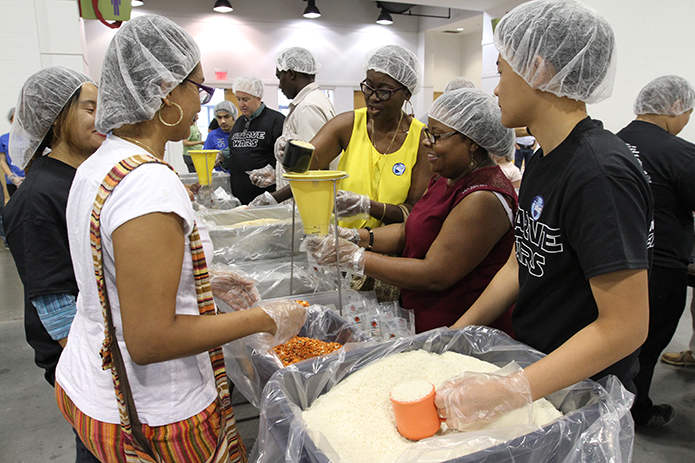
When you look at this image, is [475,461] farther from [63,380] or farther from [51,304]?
[51,304]

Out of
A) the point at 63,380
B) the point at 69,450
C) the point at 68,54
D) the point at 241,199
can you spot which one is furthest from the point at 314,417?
the point at 68,54

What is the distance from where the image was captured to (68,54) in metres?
4.49

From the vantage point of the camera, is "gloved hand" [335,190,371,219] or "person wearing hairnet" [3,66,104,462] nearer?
"person wearing hairnet" [3,66,104,462]

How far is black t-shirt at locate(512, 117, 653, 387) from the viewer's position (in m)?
0.82

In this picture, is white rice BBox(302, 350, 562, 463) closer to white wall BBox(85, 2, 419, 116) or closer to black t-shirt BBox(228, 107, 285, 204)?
black t-shirt BBox(228, 107, 285, 204)

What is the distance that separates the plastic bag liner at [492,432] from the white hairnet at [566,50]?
1.94 feet

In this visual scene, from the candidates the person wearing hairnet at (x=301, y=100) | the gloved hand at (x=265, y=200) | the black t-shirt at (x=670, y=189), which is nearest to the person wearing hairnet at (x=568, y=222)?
the black t-shirt at (x=670, y=189)

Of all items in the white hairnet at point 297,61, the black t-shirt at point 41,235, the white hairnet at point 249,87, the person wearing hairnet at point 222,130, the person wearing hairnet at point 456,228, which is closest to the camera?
the black t-shirt at point 41,235

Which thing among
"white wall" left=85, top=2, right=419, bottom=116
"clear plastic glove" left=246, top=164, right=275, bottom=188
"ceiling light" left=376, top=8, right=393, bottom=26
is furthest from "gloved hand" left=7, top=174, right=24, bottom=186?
"ceiling light" left=376, top=8, right=393, bottom=26

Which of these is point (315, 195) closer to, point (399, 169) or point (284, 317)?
point (284, 317)

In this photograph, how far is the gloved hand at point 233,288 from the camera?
1.33 meters

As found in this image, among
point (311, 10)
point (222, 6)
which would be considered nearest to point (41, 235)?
point (222, 6)

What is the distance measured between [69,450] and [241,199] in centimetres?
237

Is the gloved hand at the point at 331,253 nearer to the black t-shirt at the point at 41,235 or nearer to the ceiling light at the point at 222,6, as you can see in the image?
the black t-shirt at the point at 41,235
